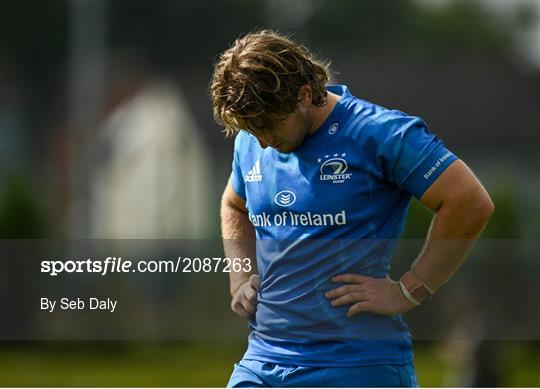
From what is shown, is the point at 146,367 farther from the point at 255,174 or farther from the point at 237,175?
the point at 255,174

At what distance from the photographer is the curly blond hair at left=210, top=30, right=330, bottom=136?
4.07m

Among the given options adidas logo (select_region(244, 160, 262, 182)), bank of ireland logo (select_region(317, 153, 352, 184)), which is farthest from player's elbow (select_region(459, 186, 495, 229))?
adidas logo (select_region(244, 160, 262, 182))

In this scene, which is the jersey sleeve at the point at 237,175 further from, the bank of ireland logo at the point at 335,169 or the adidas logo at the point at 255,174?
Result: the bank of ireland logo at the point at 335,169

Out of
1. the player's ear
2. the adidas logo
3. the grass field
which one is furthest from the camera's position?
the grass field

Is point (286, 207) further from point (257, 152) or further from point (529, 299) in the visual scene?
point (529, 299)

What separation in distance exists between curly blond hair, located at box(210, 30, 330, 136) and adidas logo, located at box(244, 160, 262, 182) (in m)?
0.19

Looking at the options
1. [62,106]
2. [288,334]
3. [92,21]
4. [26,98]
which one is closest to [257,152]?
[288,334]

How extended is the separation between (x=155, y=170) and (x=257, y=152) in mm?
31213

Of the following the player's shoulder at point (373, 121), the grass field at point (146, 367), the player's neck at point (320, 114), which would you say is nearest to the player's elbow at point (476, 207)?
the player's shoulder at point (373, 121)

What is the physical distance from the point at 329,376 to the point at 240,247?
68 centimetres

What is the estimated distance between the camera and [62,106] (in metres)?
48.8

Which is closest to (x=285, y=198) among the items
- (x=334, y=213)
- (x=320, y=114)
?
(x=334, y=213)

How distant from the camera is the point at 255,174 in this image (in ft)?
14.1

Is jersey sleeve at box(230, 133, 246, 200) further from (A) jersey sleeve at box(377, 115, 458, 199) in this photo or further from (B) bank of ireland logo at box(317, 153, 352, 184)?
(A) jersey sleeve at box(377, 115, 458, 199)
